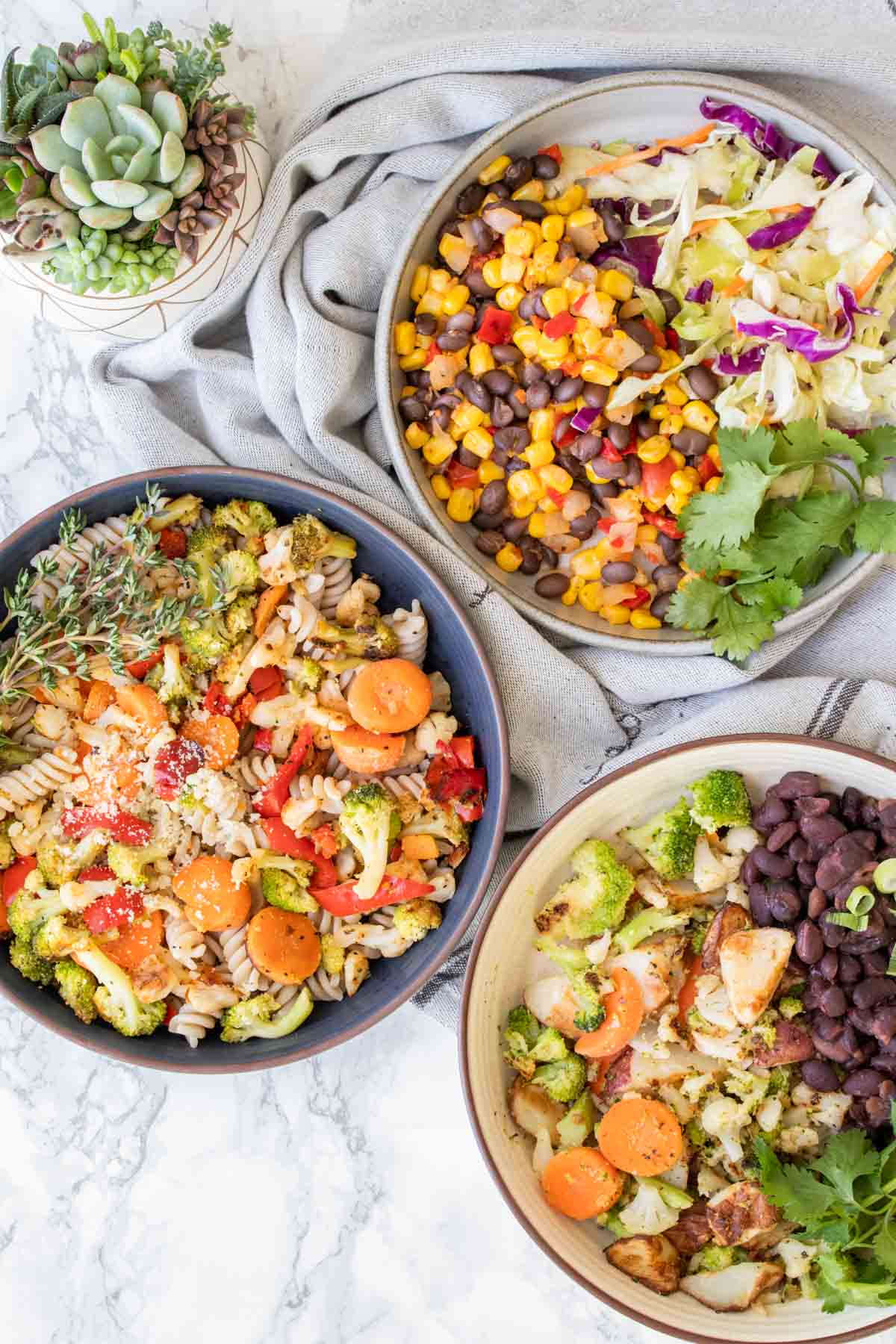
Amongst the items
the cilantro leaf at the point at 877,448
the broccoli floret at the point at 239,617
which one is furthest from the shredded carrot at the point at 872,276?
the broccoli floret at the point at 239,617

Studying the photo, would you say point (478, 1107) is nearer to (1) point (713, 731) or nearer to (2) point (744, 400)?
(1) point (713, 731)

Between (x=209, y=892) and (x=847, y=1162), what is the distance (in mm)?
2341

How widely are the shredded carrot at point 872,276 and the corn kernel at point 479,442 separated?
1416mm

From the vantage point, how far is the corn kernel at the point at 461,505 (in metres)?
4.35

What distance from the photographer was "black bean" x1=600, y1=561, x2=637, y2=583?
425 centimetres

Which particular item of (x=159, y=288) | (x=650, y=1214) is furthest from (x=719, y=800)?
(x=159, y=288)

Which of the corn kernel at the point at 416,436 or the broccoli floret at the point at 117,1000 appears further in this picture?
the corn kernel at the point at 416,436

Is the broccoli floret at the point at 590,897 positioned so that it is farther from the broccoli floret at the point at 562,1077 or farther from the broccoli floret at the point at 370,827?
the broccoli floret at the point at 370,827

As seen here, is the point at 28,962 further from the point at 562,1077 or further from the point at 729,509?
the point at 729,509

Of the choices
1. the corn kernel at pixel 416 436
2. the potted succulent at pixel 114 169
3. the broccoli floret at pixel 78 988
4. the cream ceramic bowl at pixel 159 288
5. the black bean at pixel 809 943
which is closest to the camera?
the potted succulent at pixel 114 169

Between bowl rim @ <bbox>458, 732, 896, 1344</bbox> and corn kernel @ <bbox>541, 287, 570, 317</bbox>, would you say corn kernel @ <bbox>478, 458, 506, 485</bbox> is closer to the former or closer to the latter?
corn kernel @ <bbox>541, 287, 570, 317</bbox>

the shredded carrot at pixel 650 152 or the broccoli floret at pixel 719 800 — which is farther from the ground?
the shredded carrot at pixel 650 152

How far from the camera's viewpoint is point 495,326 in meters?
4.16

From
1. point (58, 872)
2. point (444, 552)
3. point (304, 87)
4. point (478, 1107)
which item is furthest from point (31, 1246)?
point (304, 87)
